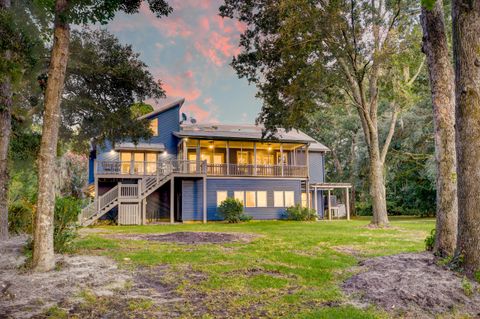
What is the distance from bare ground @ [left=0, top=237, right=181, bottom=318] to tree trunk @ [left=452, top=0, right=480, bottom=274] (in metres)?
4.55

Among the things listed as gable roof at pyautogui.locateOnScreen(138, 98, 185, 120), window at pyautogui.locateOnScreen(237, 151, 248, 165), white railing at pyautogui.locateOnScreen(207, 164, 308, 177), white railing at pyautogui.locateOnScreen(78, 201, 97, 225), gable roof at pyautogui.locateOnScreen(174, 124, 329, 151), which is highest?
gable roof at pyautogui.locateOnScreen(138, 98, 185, 120)

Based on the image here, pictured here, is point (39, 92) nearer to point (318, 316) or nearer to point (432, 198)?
point (318, 316)

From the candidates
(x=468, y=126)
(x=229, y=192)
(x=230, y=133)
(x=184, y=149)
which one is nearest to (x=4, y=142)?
(x=468, y=126)

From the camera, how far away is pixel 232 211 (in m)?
26.2

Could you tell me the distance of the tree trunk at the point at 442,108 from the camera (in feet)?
24.6

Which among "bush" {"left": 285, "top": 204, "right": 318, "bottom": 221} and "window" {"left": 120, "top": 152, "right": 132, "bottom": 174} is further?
"bush" {"left": 285, "top": 204, "right": 318, "bottom": 221}

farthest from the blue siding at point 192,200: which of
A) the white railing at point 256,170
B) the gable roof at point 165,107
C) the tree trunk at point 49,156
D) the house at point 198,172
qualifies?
the tree trunk at point 49,156

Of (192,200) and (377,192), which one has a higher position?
(377,192)

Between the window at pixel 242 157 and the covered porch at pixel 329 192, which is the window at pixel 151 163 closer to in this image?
the window at pixel 242 157

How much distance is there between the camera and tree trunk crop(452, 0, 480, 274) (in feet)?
19.2

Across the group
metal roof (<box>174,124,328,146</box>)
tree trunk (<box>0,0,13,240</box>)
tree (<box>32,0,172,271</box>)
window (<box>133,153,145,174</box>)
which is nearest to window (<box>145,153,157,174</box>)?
window (<box>133,153,145,174</box>)

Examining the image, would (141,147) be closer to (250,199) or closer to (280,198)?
(250,199)

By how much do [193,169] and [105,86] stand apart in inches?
488

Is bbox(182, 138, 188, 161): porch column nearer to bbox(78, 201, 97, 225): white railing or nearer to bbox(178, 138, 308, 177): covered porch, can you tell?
bbox(178, 138, 308, 177): covered porch
